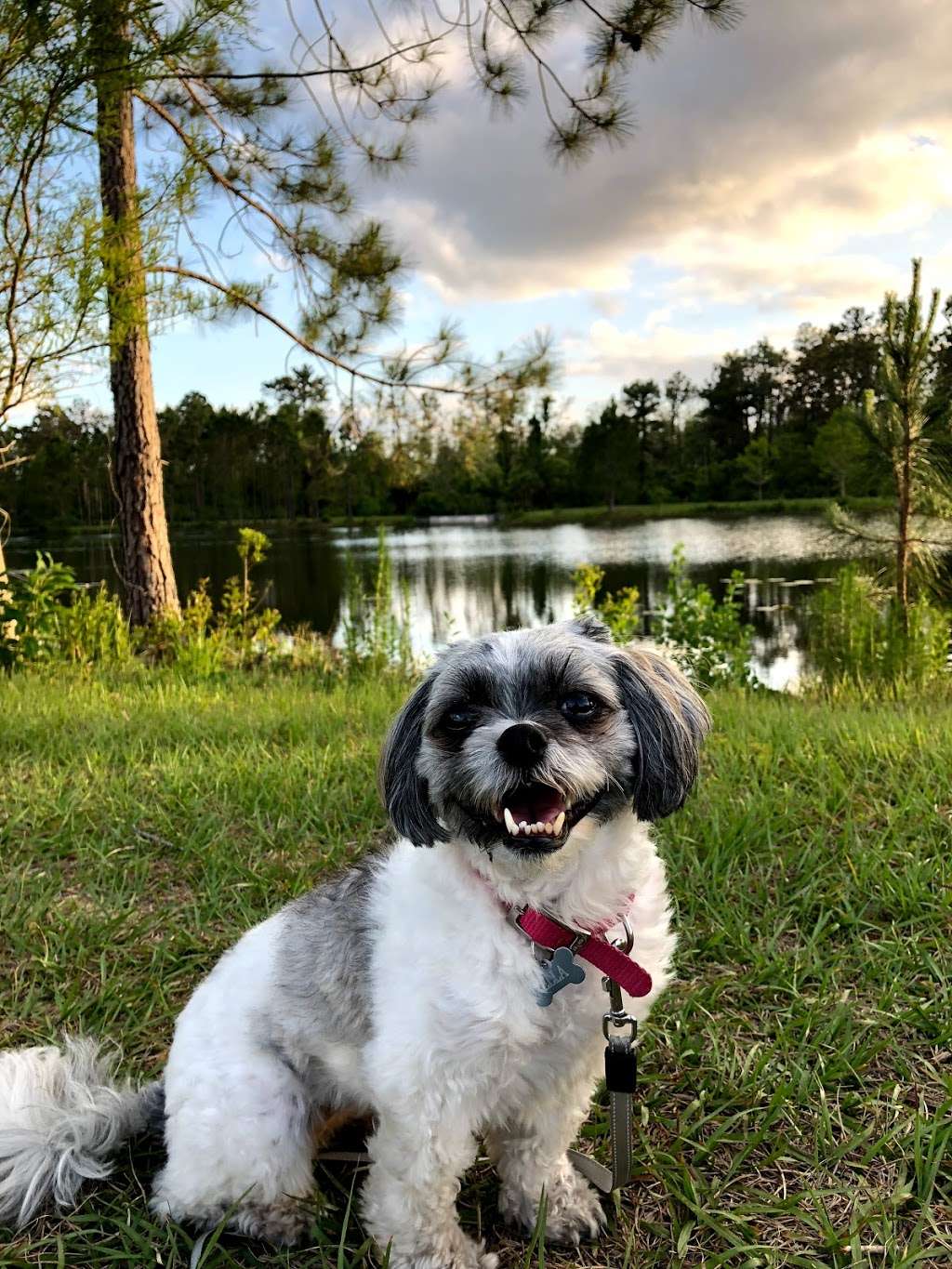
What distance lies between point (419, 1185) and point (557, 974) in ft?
1.81

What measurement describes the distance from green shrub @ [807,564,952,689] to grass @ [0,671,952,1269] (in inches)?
177

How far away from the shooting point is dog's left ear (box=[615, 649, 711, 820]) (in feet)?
6.27

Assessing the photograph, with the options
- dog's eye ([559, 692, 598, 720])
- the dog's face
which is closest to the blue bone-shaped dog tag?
the dog's face

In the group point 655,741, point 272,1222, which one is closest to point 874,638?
point 655,741

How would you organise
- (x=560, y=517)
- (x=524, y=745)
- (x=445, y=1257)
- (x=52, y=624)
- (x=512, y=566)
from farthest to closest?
(x=560, y=517), (x=512, y=566), (x=52, y=624), (x=445, y=1257), (x=524, y=745)

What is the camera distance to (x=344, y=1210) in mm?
2133

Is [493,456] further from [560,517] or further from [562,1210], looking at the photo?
[560,517]

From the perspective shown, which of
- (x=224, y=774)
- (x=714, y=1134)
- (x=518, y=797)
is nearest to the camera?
(x=518, y=797)

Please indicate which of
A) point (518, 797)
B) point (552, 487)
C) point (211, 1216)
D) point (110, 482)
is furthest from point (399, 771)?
point (552, 487)

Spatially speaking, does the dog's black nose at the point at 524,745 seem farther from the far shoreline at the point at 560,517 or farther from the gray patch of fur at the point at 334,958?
the far shoreline at the point at 560,517

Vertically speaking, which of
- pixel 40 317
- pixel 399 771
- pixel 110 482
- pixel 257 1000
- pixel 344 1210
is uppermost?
pixel 40 317

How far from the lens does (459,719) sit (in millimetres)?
1870

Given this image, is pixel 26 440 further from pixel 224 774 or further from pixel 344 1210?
pixel 344 1210

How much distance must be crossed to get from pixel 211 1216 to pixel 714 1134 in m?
1.28
